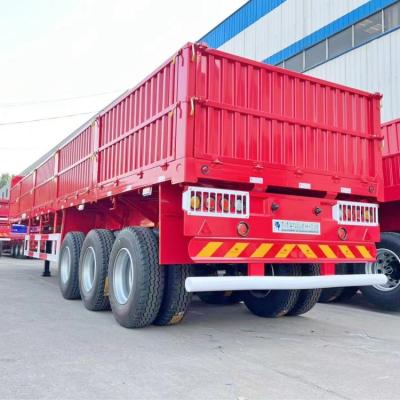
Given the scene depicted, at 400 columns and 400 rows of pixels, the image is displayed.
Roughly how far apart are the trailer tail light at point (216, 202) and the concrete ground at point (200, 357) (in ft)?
4.32

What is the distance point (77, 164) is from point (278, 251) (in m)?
4.59

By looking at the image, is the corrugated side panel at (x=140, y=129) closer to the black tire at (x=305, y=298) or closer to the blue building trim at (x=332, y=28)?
the black tire at (x=305, y=298)

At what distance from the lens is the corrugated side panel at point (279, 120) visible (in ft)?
16.3

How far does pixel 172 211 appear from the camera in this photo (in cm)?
505

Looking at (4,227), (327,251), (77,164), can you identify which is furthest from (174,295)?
(4,227)

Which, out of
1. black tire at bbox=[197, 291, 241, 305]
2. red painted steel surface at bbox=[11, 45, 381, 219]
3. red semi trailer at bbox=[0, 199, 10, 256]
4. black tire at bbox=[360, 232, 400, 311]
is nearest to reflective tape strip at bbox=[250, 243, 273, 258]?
red painted steel surface at bbox=[11, 45, 381, 219]

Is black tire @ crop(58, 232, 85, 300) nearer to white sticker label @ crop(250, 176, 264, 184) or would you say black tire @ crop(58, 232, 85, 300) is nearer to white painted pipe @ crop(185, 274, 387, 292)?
white painted pipe @ crop(185, 274, 387, 292)

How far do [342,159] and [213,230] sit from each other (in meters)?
2.15

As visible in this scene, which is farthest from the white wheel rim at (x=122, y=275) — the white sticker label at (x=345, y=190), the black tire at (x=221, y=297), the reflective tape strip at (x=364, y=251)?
the reflective tape strip at (x=364, y=251)

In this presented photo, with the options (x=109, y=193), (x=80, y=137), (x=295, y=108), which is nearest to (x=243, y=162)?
(x=295, y=108)

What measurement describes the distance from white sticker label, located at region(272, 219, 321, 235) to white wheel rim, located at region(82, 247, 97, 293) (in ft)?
9.49

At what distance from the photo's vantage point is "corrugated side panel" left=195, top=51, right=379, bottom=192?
498 cm

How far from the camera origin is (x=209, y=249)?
4.68m

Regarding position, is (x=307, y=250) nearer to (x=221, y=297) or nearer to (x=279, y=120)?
(x=279, y=120)
